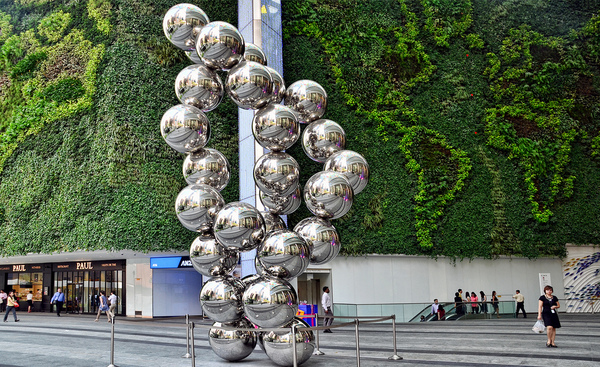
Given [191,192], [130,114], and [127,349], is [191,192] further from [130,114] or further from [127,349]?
[130,114]

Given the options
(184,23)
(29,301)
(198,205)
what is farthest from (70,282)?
(184,23)

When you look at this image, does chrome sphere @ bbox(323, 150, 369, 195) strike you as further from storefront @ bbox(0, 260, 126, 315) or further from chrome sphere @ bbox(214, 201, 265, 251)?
storefront @ bbox(0, 260, 126, 315)

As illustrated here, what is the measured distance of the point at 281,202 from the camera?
27.3 ft

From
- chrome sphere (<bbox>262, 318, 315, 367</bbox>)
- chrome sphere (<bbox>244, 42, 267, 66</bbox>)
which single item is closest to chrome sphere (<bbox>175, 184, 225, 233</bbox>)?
chrome sphere (<bbox>262, 318, 315, 367</bbox>)

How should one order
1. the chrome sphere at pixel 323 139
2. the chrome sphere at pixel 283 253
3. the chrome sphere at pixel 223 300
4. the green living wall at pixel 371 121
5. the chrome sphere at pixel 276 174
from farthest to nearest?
the green living wall at pixel 371 121
the chrome sphere at pixel 323 139
the chrome sphere at pixel 223 300
the chrome sphere at pixel 276 174
the chrome sphere at pixel 283 253

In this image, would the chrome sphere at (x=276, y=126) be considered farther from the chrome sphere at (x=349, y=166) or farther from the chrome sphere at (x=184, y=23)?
the chrome sphere at (x=184, y=23)

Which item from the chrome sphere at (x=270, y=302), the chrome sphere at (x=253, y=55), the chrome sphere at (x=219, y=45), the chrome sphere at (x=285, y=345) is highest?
the chrome sphere at (x=253, y=55)

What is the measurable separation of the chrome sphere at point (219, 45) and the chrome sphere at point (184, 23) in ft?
1.09

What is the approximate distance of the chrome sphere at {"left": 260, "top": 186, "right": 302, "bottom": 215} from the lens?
8289mm

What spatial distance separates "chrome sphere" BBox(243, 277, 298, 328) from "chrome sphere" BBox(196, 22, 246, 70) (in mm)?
3095

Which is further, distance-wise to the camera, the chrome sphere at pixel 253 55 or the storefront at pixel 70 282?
the storefront at pixel 70 282

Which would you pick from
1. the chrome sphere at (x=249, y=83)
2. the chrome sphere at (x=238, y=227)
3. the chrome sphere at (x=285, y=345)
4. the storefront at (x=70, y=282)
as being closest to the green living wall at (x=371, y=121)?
the storefront at (x=70, y=282)

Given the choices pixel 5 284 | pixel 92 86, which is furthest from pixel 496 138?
pixel 5 284

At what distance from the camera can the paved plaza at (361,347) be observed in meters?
9.27
